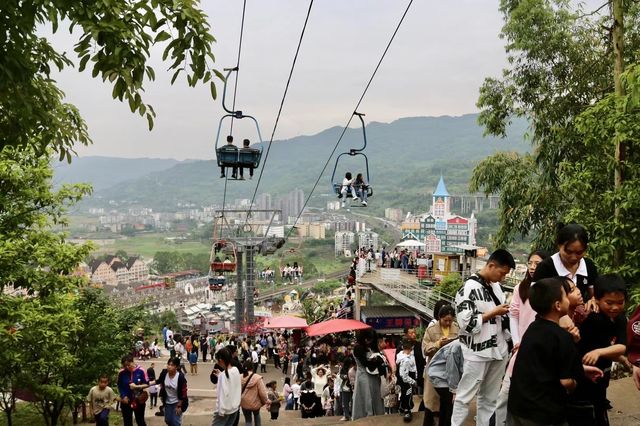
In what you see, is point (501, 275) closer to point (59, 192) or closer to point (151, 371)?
point (59, 192)

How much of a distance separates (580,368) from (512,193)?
13.3 m

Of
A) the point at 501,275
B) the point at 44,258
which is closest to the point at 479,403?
the point at 501,275

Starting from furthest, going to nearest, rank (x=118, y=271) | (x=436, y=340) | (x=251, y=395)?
(x=118, y=271) → (x=251, y=395) → (x=436, y=340)

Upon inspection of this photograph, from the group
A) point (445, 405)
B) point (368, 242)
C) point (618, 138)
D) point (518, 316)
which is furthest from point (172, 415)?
point (368, 242)

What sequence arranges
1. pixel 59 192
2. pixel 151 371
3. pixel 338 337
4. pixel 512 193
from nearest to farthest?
pixel 59 192 → pixel 151 371 → pixel 512 193 → pixel 338 337

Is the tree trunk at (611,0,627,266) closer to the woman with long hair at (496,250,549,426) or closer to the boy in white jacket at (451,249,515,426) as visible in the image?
the woman with long hair at (496,250,549,426)

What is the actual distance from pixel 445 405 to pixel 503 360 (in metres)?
1.05

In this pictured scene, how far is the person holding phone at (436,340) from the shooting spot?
508 centimetres

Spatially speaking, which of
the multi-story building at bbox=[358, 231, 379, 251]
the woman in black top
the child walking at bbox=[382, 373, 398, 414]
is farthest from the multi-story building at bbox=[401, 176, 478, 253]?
the woman in black top

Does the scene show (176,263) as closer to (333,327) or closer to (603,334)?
(333,327)

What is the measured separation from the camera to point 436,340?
5.16m

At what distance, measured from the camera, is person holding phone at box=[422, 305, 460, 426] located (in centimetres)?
508

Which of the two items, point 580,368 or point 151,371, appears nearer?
point 580,368

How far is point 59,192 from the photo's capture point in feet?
29.7
